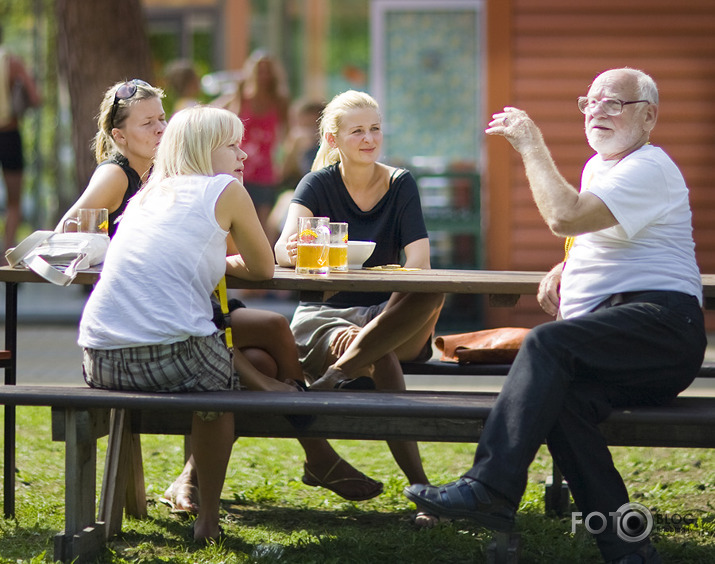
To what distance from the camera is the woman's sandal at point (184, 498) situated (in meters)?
4.38

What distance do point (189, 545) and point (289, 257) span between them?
113 cm

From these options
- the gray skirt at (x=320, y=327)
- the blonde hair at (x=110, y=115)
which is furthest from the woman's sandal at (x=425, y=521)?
the blonde hair at (x=110, y=115)

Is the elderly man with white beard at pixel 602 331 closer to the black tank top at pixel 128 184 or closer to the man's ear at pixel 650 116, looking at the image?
the man's ear at pixel 650 116

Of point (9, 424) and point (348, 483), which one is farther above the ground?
point (9, 424)

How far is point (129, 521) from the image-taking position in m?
4.35

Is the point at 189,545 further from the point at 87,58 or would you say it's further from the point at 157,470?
the point at 87,58

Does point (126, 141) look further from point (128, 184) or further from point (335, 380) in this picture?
point (335, 380)

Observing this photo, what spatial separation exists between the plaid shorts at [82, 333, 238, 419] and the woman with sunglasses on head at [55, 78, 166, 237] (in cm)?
94

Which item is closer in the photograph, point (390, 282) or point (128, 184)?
point (390, 282)

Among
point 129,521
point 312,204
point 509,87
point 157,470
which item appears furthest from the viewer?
point 509,87

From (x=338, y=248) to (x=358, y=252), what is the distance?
0.16 meters

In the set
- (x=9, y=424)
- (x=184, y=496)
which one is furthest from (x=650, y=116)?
(x=9, y=424)

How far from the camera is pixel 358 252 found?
14.2 feet

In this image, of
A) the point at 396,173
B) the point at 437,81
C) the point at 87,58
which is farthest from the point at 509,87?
the point at 396,173
